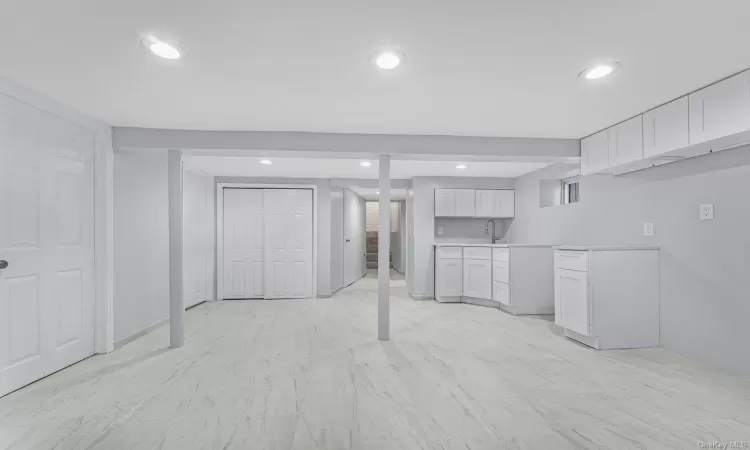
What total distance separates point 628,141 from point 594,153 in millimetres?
404

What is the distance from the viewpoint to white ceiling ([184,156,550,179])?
4949 mm

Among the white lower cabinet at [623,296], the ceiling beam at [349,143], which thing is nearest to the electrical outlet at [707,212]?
the white lower cabinet at [623,296]

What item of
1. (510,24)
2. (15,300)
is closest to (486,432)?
(510,24)

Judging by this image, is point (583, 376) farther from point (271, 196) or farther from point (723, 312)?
point (271, 196)

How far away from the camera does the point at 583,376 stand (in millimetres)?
Result: 2805

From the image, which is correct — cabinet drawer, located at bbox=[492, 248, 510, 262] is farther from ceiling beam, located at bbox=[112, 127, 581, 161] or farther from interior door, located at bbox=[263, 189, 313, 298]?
interior door, located at bbox=[263, 189, 313, 298]

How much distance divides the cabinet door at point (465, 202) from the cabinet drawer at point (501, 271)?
1171 millimetres

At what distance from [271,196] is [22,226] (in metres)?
3.77

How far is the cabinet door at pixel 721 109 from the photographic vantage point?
7.69ft

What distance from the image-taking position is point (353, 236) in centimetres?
782

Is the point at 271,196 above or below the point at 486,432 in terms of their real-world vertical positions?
above

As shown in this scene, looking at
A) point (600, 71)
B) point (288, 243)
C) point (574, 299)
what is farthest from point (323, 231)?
point (600, 71)

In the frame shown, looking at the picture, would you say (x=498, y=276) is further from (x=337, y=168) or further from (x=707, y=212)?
(x=337, y=168)

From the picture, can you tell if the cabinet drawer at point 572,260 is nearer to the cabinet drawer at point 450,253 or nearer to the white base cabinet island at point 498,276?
the white base cabinet island at point 498,276
